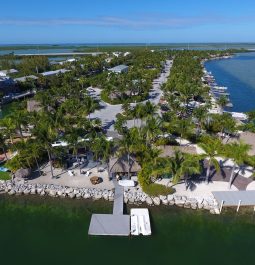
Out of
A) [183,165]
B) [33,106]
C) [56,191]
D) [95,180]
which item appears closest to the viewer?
[183,165]

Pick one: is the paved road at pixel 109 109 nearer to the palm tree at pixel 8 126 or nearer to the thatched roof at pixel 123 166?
the thatched roof at pixel 123 166

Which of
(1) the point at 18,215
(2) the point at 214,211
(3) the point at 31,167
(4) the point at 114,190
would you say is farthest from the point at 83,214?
(2) the point at 214,211

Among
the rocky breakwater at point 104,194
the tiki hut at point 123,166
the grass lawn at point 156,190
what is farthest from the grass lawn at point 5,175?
the grass lawn at point 156,190

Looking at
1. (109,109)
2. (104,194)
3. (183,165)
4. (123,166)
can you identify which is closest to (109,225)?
(104,194)

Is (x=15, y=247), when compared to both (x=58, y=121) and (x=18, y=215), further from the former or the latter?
(x=58, y=121)

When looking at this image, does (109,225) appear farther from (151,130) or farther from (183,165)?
(151,130)

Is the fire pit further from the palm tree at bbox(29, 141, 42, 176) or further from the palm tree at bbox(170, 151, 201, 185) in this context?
the palm tree at bbox(170, 151, 201, 185)
